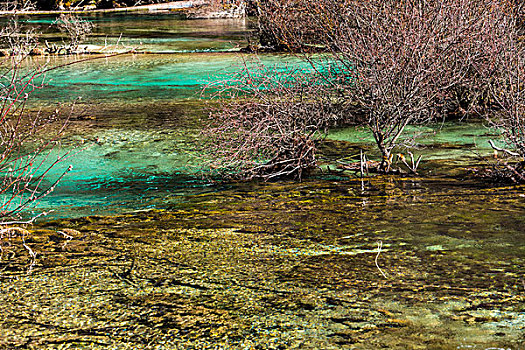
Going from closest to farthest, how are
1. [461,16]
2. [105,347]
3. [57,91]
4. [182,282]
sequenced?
[105,347] < [182,282] < [461,16] < [57,91]

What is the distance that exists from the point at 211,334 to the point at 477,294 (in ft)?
6.66

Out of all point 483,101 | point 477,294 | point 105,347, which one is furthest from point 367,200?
point 483,101

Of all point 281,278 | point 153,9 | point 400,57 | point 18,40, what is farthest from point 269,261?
point 153,9

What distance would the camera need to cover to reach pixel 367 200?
8.41 metres

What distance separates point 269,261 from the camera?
6098mm


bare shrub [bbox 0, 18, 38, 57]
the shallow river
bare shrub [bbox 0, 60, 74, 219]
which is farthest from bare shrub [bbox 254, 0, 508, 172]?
bare shrub [bbox 0, 18, 38, 57]

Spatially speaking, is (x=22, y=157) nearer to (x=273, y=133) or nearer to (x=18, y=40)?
(x=18, y=40)

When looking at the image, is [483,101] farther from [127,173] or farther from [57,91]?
[57,91]

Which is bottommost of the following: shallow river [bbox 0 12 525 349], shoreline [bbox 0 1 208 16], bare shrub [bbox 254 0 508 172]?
shallow river [bbox 0 12 525 349]

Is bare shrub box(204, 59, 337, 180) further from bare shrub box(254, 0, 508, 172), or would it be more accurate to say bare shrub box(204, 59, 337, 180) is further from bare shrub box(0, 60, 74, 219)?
bare shrub box(0, 60, 74, 219)

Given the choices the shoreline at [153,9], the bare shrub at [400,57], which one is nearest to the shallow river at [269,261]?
the bare shrub at [400,57]

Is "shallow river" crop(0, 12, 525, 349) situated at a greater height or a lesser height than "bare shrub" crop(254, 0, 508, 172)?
lesser

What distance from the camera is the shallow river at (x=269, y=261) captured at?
461 cm

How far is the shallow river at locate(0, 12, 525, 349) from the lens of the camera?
15.1 ft
